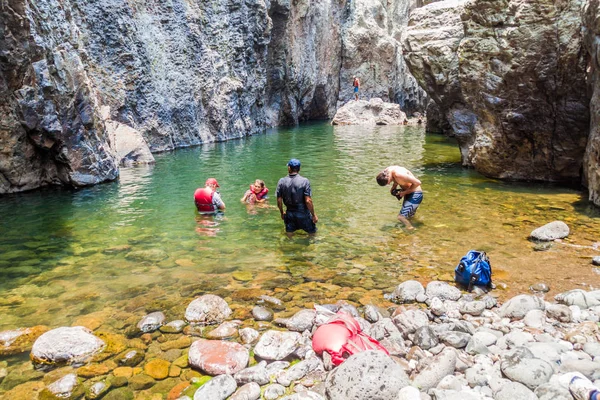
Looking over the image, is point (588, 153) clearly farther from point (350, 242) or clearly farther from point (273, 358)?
point (273, 358)

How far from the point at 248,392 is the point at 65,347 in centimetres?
248

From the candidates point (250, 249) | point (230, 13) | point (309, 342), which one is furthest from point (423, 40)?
point (230, 13)

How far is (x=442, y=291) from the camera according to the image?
22.2 feet

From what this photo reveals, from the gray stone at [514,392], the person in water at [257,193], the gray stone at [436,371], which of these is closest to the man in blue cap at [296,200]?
the person in water at [257,193]

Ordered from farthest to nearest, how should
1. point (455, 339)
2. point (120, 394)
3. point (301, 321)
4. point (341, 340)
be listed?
point (301, 321) < point (455, 339) < point (341, 340) < point (120, 394)

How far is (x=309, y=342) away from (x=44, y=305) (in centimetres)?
439

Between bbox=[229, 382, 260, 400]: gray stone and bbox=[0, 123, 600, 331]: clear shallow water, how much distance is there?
2.17m

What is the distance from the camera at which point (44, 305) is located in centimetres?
678

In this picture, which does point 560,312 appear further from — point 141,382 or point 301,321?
point 141,382

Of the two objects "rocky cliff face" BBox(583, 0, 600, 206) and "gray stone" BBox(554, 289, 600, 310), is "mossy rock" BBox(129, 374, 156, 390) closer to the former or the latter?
"gray stone" BBox(554, 289, 600, 310)

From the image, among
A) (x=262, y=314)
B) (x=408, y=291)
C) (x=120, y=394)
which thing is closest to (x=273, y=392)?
(x=120, y=394)

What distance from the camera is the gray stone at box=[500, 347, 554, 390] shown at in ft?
13.8

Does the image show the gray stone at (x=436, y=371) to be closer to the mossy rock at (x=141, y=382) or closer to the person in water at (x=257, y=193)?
the mossy rock at (x=141, y=382)

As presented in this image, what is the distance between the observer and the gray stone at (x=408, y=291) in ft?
21.9
